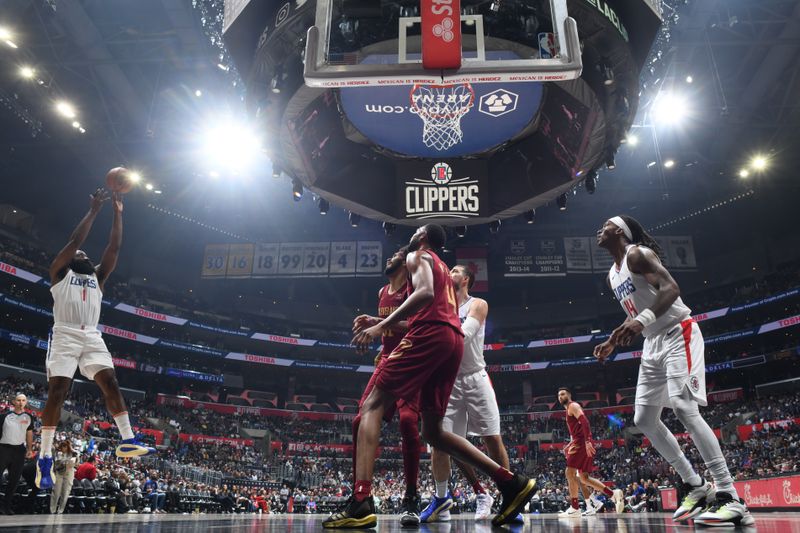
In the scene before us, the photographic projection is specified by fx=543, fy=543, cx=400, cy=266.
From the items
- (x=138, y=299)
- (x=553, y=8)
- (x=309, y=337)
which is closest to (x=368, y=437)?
(x=553, y=8)

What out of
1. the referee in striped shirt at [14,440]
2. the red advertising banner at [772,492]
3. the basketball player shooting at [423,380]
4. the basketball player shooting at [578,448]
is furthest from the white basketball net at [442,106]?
the red advertising banner at [772,492]

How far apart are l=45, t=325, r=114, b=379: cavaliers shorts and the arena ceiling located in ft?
22.3

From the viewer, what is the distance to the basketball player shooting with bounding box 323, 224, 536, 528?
337 cm

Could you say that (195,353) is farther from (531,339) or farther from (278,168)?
(278,168)

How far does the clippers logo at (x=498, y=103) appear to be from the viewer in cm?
771

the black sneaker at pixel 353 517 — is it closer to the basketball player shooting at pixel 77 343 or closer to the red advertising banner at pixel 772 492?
the basketball player shooting at pixel 77 343

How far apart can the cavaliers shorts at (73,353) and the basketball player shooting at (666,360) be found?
4.36 metres

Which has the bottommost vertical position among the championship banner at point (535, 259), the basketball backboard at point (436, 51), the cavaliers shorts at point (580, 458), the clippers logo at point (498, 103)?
the cavaliers shorts at point (580, 458)

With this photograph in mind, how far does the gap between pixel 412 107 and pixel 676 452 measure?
18.6 feet

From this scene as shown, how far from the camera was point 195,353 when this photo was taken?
32.8 m

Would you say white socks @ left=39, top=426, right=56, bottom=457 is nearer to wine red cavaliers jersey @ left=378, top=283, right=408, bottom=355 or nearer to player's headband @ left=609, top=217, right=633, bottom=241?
wine red cavaliers jersey @ left=378, top=283, right=408, bottom=355

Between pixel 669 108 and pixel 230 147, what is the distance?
53.1 ft

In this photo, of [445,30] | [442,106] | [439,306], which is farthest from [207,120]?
[439,306]

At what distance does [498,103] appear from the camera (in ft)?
25.7
